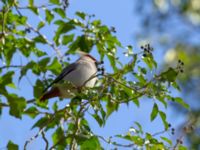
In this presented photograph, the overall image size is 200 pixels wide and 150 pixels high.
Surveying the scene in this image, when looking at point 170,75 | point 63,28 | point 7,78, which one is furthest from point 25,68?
point 170,75

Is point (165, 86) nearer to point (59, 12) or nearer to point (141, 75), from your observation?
point (141, 75)

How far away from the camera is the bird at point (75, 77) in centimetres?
439

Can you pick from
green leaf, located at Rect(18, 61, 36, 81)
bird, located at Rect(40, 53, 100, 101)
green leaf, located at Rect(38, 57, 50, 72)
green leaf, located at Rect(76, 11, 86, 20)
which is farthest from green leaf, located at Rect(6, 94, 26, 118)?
green leaf, located at Rect(76, 11, 86, 20)

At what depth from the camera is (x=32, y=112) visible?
165 inches

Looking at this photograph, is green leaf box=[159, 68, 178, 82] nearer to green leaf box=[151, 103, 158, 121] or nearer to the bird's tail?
green leaf box=[151, 103, 158, 121]

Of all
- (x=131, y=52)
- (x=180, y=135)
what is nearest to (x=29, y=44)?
(x=131, y=52)

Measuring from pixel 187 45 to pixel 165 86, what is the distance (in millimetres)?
5453

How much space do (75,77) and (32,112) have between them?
3.17 ft

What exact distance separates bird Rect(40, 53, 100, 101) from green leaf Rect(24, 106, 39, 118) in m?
0.18

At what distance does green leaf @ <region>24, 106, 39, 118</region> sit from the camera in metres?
4.16

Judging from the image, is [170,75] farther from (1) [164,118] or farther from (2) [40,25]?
(2) [40,25]

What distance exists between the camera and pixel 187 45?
31.1ft

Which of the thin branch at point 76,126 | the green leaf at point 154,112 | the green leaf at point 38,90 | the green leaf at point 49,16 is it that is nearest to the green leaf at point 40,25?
the green leaf at point 49,16

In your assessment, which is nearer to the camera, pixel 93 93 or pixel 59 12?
pixel 93 93
